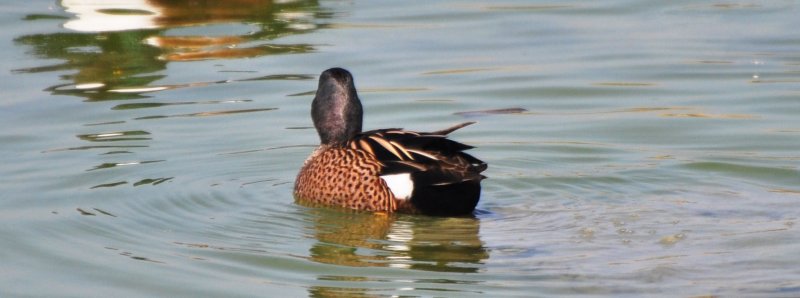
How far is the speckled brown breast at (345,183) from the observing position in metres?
7.92

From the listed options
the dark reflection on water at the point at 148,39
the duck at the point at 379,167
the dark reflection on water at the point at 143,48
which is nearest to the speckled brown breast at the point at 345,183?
the duck at the point at 379,167

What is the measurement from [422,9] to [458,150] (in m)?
7.00

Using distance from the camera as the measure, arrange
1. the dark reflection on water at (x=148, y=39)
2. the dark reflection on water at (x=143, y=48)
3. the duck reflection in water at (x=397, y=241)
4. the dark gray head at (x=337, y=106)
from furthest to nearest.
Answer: the dark reflection on water at (x=148, y=39) < the dark reflection on water at (x=143, y=48) < the dark gray head at (x=337, y=106) < the duck reflection in water at (x=397, y=241)

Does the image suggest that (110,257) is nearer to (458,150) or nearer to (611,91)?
(458,150)

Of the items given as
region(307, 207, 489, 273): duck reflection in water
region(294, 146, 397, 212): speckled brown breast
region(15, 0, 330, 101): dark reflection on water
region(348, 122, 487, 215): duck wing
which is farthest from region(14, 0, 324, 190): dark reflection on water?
region(348, 122, 487, 215): duck wing

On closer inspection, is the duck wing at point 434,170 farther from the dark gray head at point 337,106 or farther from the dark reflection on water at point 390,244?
the dark gray head at point 337,106

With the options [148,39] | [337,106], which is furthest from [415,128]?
[148,39]

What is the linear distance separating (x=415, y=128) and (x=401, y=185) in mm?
2267

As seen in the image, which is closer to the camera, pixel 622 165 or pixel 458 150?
pixel 458 150

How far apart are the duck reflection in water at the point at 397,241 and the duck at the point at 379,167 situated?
7 cm

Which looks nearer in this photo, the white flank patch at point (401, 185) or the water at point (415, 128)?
the water at point (415, 128)

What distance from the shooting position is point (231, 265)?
672 cm

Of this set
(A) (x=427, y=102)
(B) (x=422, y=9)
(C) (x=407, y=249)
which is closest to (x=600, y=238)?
(C) (x=407, y=249)

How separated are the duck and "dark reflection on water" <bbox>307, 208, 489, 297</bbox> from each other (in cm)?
7
